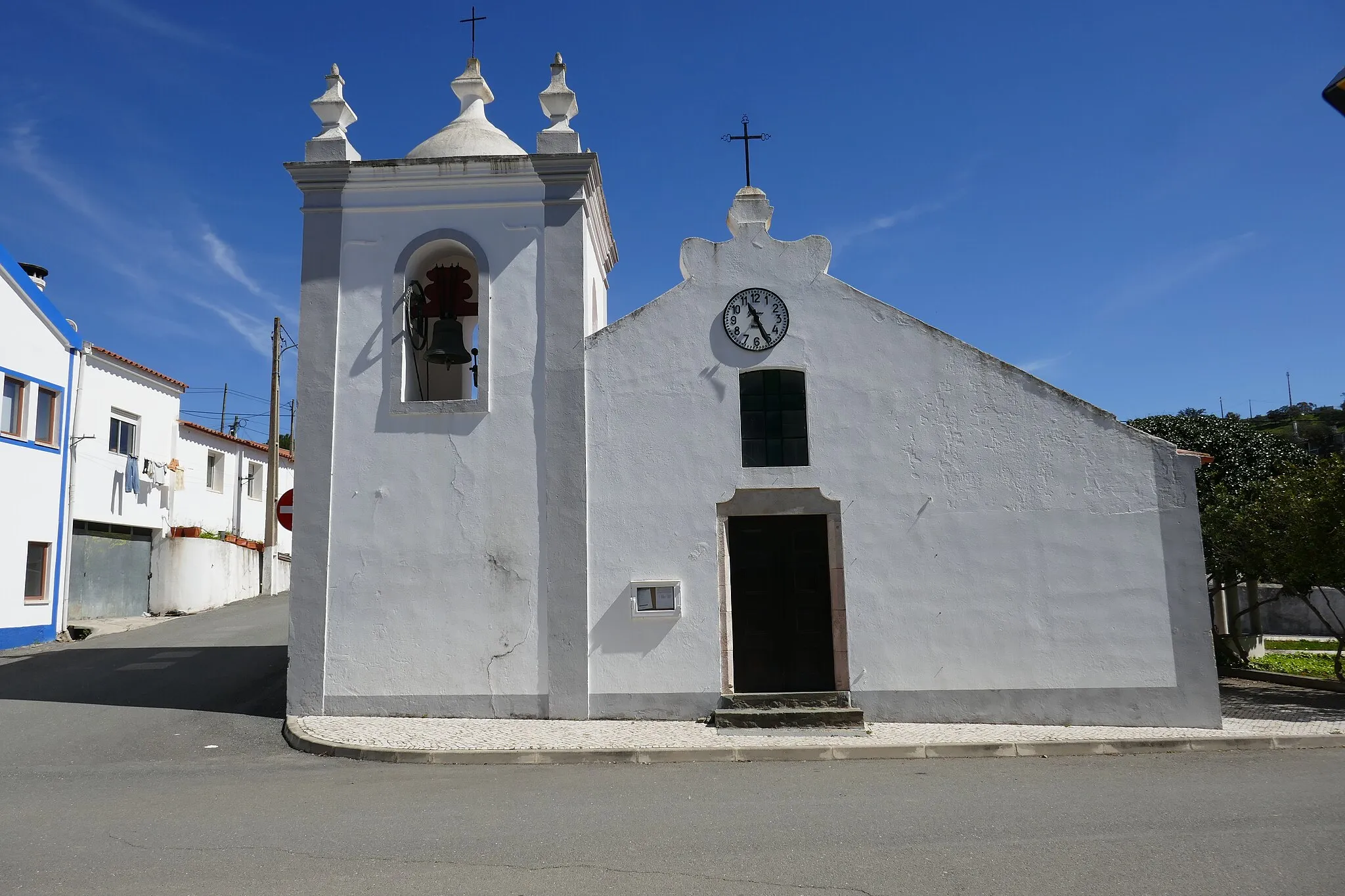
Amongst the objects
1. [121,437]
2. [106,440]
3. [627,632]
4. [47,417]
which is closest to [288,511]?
[627,632]

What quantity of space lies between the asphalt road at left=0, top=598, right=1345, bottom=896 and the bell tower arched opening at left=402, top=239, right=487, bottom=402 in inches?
174

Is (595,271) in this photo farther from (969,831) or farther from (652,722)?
(969,831)

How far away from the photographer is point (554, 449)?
35.0 ft

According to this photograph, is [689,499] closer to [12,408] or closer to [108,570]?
[12,408]

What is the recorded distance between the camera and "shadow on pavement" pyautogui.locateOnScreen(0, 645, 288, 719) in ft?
38.0

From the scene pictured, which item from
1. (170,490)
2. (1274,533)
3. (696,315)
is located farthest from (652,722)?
(170,490)

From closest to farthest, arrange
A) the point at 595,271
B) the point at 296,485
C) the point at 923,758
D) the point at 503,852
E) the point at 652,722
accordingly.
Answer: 1. the point at 503,852
2. the point at 923,758
3. the point at 652,722
4. the point at 296,485
5. the point at 595,271

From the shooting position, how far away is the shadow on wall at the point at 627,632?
406 inches

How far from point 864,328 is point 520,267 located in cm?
401

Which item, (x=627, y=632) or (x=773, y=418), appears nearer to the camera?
(x=627, y=632)

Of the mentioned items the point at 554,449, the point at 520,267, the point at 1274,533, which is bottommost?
the point at 1274,533

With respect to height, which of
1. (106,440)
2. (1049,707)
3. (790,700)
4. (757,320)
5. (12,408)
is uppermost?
(12,408)

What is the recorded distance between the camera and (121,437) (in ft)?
73.4

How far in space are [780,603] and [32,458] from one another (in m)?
16.1
